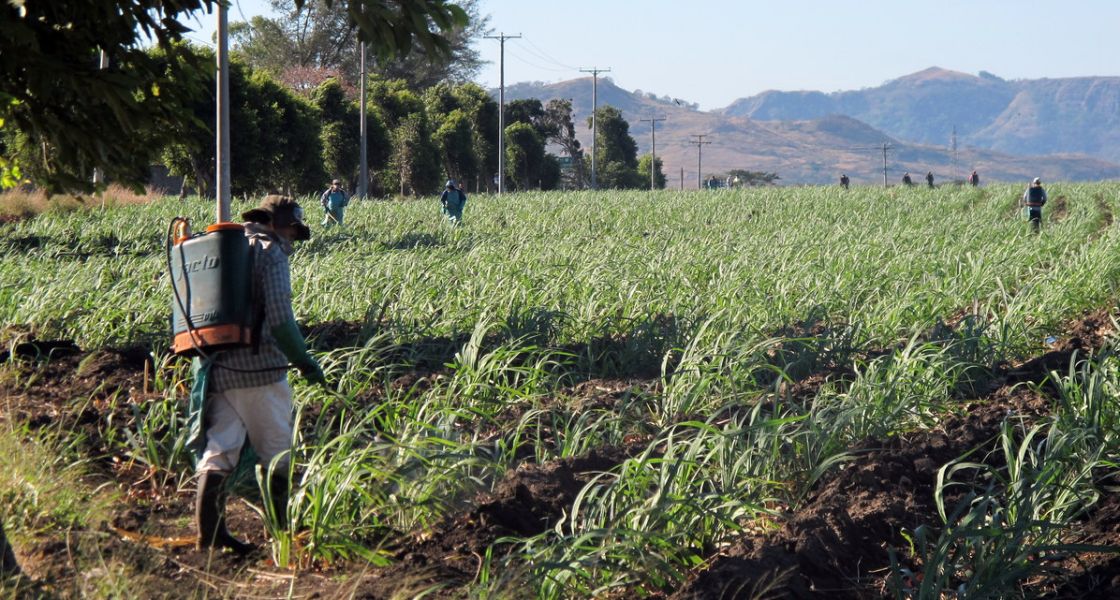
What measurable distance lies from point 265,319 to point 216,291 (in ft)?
0.73

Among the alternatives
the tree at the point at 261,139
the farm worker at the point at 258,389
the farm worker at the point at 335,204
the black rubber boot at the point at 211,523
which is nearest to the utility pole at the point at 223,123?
the farm worker at the point at 335,204

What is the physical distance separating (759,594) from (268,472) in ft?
6.01

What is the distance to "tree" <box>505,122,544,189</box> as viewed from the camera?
194 ft

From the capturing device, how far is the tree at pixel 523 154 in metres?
59.2

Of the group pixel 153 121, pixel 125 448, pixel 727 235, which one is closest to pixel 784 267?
pixel 727 235

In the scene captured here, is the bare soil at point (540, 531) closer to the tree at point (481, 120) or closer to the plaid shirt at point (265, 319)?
the plaid shirt at point (265, 319)

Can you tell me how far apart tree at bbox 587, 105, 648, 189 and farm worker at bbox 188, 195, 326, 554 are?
2760 inches

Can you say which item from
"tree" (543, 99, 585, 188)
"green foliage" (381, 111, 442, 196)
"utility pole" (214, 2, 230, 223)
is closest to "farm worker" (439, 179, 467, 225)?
"utility pole" (214, 2, 230, 223)

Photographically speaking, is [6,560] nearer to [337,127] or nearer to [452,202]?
[452,202]

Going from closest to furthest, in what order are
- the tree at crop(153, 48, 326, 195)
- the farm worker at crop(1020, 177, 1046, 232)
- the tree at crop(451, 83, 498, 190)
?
the farm worker at crop(1020, 177, 1046, 232) < the tree at crop(153, 48, 326, 195) < the tree at crop(451, 83, 498, 190)

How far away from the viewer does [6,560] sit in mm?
4020

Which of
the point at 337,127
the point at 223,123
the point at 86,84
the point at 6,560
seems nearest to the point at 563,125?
the point at 337,127

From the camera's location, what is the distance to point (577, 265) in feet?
38.3

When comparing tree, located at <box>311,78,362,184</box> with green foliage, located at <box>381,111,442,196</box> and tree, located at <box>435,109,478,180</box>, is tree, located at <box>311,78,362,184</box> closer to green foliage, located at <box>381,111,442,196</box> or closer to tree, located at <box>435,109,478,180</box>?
green foliage, located at <box>381,111,442,196</box>
